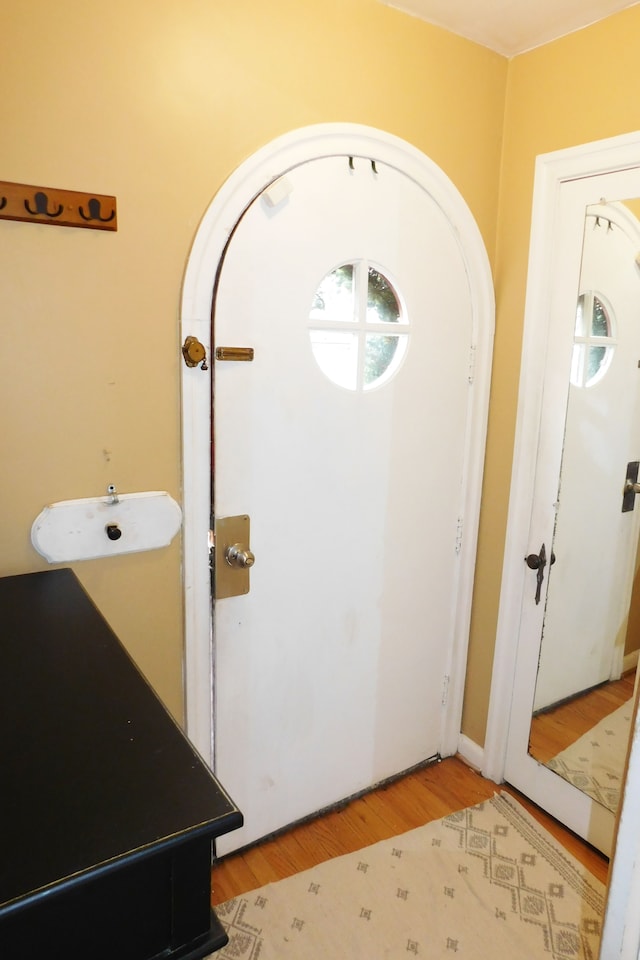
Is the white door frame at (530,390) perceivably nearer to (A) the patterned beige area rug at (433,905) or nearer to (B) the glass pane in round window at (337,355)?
(A) the patterned beige area rug at (433,905)

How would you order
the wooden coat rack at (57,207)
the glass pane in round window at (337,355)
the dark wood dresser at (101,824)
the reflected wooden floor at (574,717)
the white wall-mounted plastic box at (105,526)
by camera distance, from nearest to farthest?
1. the dark wood dresser at (101,824)
2. the wooden coat rack at (57,207)
3. the white wall-mounted plastic box at (105,526)
4. the glass pane in round window at (337,355)
5. the reflected wooden floor at (574,717)

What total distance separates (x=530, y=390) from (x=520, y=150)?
27.3 inches

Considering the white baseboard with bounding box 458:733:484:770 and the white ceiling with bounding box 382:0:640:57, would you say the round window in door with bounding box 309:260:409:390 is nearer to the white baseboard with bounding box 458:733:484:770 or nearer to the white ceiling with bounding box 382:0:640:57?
the white ceiling with bounding box 382:0:640:57

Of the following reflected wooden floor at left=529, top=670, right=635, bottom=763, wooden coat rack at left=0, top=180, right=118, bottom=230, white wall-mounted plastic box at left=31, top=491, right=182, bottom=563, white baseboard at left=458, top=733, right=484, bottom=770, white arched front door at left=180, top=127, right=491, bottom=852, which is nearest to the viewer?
wooden coat rack at left=0, top=180, right=118, bottom=230

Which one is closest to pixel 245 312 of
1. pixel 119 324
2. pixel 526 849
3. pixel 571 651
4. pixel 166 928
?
pixel 119 324

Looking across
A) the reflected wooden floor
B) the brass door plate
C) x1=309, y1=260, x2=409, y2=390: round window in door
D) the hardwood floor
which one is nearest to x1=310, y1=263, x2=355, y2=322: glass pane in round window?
x1=309, y1=260, x2=409, y2=390: round window in door

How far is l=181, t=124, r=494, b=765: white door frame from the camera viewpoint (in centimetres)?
142

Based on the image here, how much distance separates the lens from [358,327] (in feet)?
5.47

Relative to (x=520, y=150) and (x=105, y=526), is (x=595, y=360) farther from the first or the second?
(x=105, y=526)

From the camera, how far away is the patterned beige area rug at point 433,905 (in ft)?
5.02

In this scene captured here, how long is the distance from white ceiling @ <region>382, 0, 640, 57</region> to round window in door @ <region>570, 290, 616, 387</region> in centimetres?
67

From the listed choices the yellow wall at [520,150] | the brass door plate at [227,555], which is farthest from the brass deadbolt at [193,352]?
the yellow wall at [520,150]

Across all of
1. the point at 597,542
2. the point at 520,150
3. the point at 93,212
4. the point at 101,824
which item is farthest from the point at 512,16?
the point at 101,824

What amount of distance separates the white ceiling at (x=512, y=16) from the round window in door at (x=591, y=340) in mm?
671
